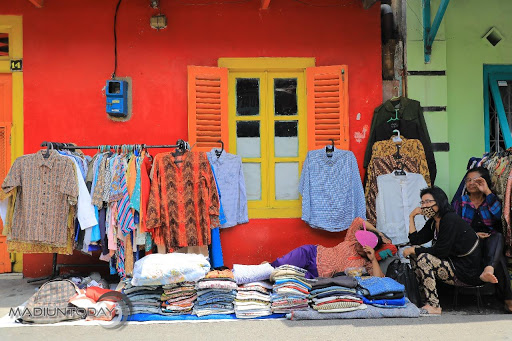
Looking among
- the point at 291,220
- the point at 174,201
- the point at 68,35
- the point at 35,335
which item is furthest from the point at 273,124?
the point at 35,335

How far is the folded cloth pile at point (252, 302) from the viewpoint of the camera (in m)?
5.43

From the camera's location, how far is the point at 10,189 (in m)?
6.11

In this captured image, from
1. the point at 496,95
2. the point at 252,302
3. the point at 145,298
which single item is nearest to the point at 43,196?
the point at 145,298

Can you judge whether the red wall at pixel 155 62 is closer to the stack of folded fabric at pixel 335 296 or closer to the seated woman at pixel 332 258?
the seated woman at pixel 332 258

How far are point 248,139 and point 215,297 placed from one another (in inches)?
90.6

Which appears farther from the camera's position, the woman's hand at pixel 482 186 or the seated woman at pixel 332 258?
the seated woman at pixel 332 258

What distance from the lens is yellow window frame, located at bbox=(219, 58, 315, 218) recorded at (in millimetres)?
7051

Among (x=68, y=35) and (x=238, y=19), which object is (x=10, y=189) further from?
(x=238, y=19)

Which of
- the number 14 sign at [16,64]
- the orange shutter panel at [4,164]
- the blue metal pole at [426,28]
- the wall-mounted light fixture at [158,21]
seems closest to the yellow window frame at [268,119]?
the wall-mounted light fixture at [158,21]

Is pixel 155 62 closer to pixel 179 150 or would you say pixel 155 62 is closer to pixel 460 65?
pixel 179 150

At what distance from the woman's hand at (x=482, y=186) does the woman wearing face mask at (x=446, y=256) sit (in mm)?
729

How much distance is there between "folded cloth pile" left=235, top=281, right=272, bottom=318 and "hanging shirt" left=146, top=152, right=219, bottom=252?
0.95 metres

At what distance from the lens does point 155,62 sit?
7047 mm

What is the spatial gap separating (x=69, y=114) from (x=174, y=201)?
6.12 feet
